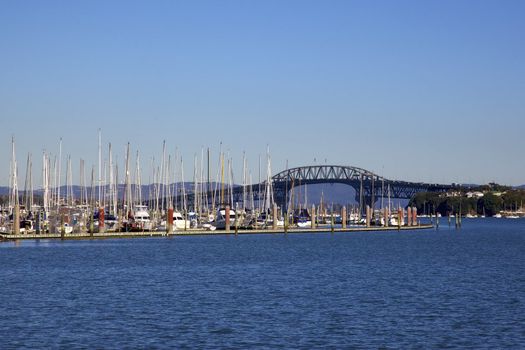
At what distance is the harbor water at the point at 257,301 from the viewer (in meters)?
36.2

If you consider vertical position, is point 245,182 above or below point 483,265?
above

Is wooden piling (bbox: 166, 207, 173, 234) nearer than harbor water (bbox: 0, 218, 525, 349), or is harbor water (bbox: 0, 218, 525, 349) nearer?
harbor water (bbox: 0, 218, 525, 349)

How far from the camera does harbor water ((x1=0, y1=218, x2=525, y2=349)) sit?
3619 centimetres

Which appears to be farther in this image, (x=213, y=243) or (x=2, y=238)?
(x=213, y=243)

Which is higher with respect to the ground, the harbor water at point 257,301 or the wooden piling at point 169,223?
the wooden piling at point 169,223

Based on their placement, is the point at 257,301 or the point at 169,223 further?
the point at 169,223

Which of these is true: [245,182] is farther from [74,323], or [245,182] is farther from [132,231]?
[74,323]

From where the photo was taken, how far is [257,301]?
46.8 m

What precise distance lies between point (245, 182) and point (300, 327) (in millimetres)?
101919

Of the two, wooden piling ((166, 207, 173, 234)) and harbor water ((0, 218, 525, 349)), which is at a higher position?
wooden piling ((166, 207, 173, 234))

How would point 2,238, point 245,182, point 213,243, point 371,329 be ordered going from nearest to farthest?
point 371,329 < point 2,238 < point 213,243 < point 245,182

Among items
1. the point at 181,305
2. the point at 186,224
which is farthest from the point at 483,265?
the point at 186,224

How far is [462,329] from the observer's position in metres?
38.4

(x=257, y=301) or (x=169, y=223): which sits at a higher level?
(x=169, y=223)
